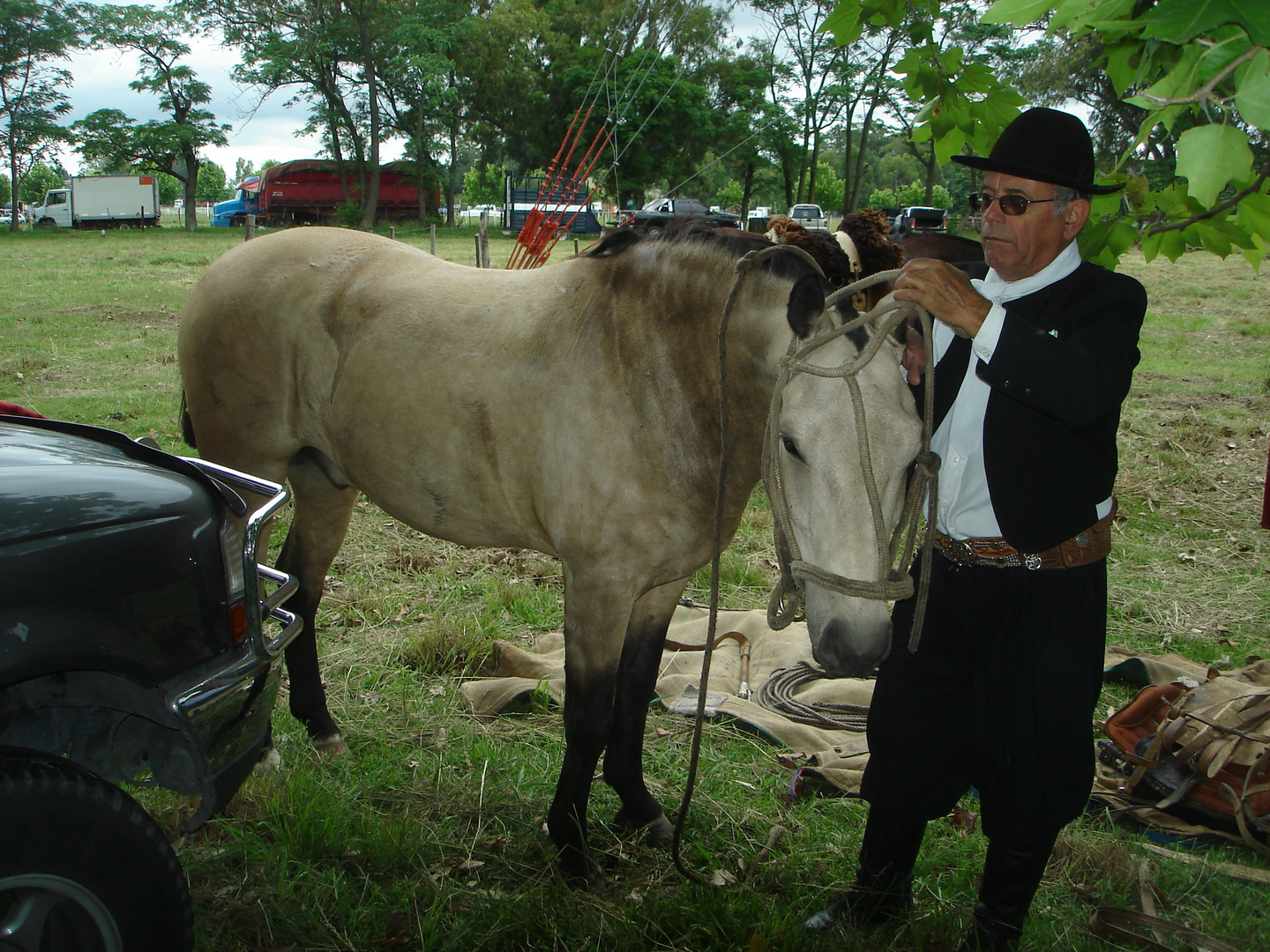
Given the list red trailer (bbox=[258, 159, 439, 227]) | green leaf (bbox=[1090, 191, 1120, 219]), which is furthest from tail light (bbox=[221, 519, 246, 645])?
red trailer (bbox=[258, 159, 439, 227])

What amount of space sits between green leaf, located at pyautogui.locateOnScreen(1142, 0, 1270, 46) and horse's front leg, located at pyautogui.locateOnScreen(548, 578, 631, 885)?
1.89m

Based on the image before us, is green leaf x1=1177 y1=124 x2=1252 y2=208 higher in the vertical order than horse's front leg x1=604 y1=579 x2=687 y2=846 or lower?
higher

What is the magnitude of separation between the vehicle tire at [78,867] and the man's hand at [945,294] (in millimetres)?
1991

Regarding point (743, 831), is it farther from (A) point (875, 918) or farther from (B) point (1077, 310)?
(B) point (1077, 310)

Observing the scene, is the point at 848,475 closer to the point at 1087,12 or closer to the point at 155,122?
the point at 1087,12

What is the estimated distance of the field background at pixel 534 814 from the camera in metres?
2.44

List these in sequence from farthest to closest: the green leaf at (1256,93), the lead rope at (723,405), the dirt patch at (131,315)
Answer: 1. the dirt patch at (131,315)
2. the lead rope at (723,405)
3. the green leaf at (1256,93)

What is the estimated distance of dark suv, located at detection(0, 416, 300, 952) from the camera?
1.59 metres

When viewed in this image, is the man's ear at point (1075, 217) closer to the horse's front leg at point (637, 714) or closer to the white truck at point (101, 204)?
the horse's front leg at point (637, 714)

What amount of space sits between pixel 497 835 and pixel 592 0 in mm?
44105

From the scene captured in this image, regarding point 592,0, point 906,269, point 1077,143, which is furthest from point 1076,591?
point 592,0

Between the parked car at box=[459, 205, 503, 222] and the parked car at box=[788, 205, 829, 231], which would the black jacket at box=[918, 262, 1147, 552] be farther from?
the parked car at box=[459, 205, 503, 222]

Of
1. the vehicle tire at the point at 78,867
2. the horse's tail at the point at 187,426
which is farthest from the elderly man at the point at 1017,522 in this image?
the horse's tail at the point at 187,426

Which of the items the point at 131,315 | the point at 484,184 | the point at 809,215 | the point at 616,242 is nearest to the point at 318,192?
the point at 484,184
